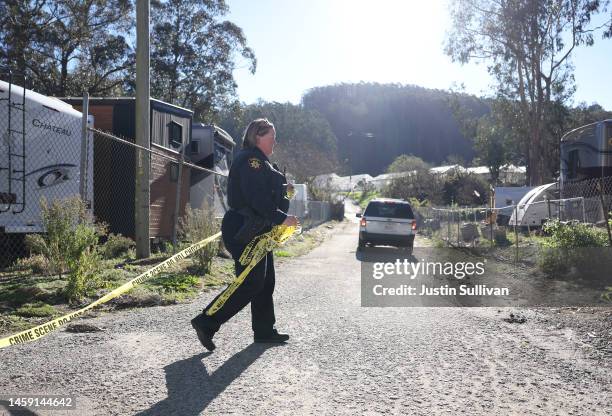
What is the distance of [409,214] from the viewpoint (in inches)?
651

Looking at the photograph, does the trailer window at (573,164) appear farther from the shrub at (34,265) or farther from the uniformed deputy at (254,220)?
the shrub at (34,265)

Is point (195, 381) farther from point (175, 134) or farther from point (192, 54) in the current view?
point (192, 54)

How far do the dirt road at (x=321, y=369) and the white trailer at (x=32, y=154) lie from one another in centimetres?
388

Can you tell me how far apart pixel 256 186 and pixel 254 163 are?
203 mm

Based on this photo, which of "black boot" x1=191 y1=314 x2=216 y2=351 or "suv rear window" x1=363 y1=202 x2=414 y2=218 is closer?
"black boot" x1=191 y1=314 x2=216 y2=351

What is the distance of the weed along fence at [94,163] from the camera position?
8.69m

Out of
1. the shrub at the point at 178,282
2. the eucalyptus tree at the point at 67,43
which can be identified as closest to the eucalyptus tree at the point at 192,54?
the eucalyptus tree at the point at 67,43

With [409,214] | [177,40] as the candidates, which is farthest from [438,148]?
[409,214]

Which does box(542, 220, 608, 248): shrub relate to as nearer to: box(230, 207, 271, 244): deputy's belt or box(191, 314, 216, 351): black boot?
box(230, 207, 271, 244): deputy's belt

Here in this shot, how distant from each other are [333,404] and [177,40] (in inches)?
1344

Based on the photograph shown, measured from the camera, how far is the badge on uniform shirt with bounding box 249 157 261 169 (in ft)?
15.1

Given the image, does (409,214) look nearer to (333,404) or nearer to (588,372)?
(588,372)

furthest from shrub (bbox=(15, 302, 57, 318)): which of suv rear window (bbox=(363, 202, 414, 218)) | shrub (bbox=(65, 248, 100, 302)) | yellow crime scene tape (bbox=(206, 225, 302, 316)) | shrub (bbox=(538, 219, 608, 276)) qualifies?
suv rear window (bbox=(363, 202, 414, 218))

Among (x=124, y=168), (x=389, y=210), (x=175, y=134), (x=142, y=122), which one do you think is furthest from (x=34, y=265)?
(x=389, y=210)
